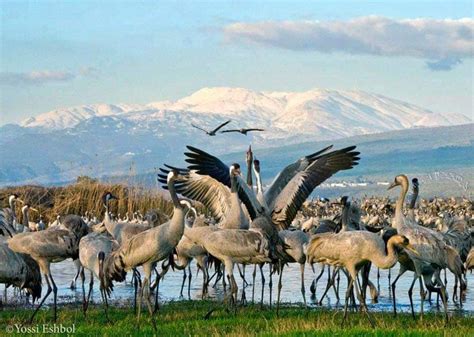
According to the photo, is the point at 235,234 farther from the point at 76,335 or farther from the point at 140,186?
the point at 140,186

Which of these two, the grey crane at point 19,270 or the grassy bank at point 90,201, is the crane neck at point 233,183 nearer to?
the grey crane at point 19,270

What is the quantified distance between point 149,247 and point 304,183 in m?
5.46

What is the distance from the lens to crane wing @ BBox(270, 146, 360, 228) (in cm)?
1820

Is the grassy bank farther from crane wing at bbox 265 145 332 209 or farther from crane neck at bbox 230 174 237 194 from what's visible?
crane neck at bbox 230 174 237 194

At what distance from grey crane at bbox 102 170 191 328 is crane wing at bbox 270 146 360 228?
14.8 ft

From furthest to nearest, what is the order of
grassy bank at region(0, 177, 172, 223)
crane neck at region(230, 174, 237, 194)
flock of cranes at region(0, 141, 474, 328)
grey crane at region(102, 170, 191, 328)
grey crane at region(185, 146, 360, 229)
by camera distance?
grassy bank at region(0, 177, 172, 223) < grey crane at region(185, 146, 360, 229) < crane neck at region(230, 174, 237, 194) < flock of cranes at region(0, 141, 474, 328) < grey crane at region(102, 170, 191, 328)

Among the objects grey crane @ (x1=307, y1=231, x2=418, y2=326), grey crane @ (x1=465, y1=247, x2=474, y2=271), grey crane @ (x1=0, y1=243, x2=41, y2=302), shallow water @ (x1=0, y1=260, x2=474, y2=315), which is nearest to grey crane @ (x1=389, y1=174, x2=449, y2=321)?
grey crane @ (x1=307, y1=231, x2=418, y2=326)

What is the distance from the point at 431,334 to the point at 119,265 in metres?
4.46

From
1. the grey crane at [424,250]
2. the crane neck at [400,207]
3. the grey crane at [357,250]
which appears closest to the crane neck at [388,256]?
the grey crane at [357,250]

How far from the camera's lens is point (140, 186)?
34.1 m

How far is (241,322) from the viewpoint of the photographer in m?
13.4

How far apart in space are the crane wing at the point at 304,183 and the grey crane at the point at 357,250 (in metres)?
3.85

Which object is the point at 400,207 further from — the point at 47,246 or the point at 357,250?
the point at 47,246

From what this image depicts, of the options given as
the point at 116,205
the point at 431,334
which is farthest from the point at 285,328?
the point at 116,205
